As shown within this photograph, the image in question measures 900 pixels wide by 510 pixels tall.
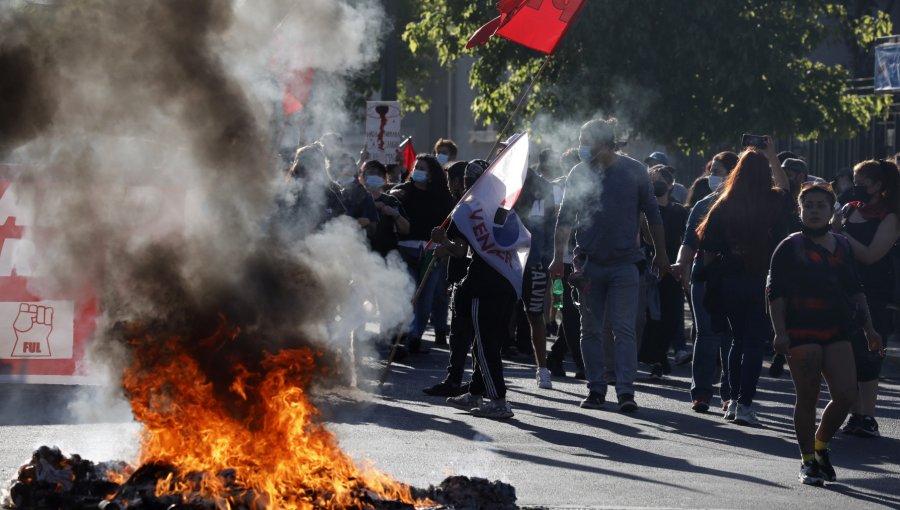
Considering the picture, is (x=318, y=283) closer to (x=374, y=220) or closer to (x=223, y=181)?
(x=223, y=181)

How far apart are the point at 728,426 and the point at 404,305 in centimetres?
360

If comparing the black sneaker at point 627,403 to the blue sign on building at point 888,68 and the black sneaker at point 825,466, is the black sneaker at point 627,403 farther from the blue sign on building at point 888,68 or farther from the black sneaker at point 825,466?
the blue sign on building at point 888,68

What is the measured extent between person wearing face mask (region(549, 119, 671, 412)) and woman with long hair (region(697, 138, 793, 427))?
25.4 inches

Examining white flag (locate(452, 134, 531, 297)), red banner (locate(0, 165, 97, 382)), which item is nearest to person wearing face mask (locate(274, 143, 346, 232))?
white flag (locate(452, 134, 531, 297))

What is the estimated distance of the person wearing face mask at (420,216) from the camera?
47.9ft

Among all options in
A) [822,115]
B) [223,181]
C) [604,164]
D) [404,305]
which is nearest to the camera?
[223,181]

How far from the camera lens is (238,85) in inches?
297

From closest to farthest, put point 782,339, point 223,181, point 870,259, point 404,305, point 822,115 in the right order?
point 223,181
point 782,339
point 870,259
point 404,305
point 822,115

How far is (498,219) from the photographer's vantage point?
35.4 ft

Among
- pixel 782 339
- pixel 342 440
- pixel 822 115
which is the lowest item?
pixel 342 440

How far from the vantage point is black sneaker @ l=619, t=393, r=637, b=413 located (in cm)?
1125

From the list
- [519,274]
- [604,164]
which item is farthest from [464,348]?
[604,164]

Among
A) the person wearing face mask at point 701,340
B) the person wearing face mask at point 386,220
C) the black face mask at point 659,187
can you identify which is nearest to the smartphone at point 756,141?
the person wearing face mask at point 701,340

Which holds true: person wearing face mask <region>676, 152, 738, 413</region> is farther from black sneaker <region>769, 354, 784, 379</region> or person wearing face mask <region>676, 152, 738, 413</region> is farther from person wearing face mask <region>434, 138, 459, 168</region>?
person wearing face mask <region>434, 138, 459, 168</region>
